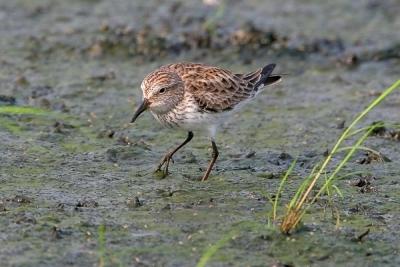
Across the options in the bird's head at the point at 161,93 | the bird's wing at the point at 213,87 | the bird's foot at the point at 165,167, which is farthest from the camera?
the bird's wing at the point at 213,87

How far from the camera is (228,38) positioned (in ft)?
46.6

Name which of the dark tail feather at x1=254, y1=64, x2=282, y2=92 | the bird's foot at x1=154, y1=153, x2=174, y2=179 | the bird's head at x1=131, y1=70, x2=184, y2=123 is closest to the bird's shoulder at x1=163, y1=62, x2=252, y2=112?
the bird's head at x1=131, y1=70, x2=184, y2=123

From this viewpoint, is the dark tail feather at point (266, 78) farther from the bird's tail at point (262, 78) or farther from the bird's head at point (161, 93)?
the bird's head at point (161, 93)

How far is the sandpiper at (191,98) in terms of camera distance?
9250 mm

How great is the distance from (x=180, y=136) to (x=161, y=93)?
5.78 ft

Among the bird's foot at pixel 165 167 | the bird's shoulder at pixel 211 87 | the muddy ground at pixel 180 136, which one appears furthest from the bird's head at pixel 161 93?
the muddy ground at pixel 180 136

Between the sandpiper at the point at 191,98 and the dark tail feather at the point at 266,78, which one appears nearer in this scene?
the sandpiper at the point at 191,98

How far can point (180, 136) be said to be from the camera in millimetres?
10906

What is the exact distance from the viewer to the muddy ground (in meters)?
7.70

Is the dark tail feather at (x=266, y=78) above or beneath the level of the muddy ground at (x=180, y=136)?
above

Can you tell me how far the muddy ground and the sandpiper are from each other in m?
0.50

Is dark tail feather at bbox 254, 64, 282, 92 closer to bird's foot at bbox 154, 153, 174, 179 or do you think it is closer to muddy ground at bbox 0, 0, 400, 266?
muddy ground at bbox 0, 0, 400, 266

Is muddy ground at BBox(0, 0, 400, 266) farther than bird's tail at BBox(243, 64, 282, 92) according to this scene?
No

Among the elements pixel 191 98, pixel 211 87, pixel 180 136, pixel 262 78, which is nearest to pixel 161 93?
pixel 191 98
